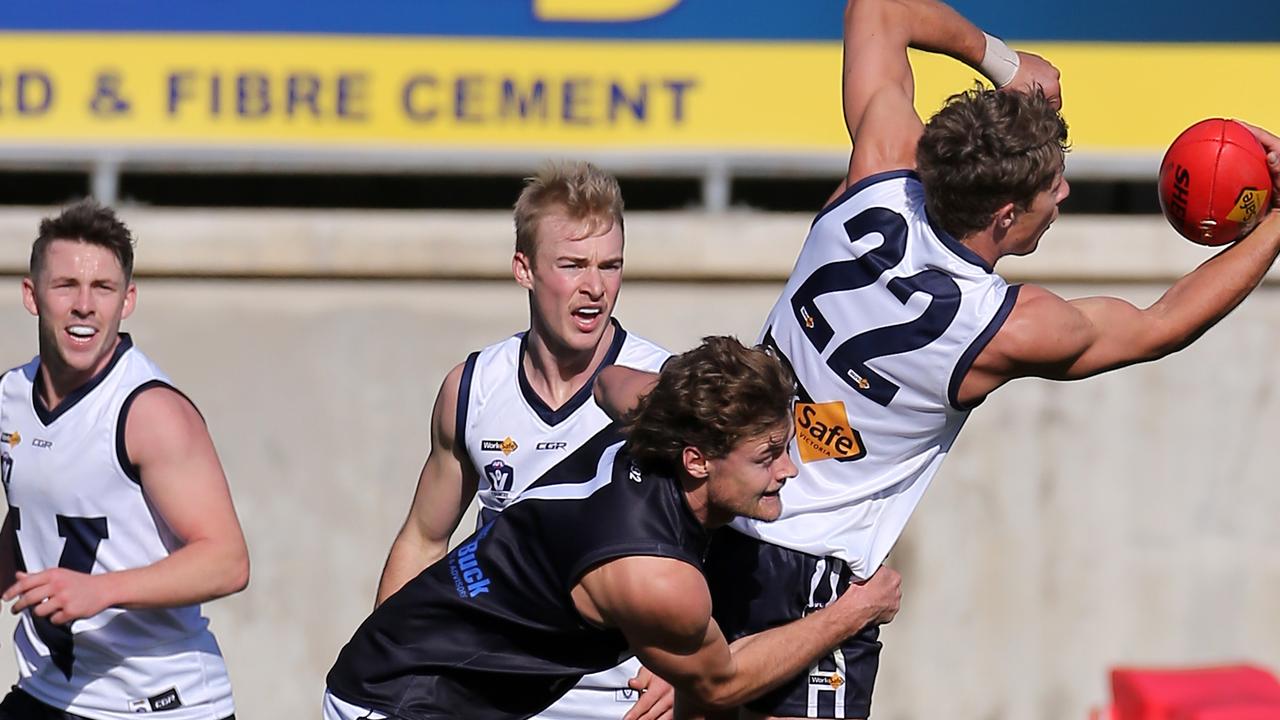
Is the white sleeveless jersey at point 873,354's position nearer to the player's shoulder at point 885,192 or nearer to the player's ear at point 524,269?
the player's shoulder at point 885,192

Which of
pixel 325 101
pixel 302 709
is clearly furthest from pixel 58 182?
pixel 302 709

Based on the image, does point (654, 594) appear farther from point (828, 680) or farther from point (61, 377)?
point (61, 377)

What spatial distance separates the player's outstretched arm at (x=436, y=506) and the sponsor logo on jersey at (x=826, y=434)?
1.04m

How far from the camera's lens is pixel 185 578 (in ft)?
13.6

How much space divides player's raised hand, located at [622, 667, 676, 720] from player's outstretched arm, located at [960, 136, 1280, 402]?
1.09 m

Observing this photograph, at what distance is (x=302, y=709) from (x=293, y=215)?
7.50ft

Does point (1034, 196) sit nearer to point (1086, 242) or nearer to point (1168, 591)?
point (1086, 242)

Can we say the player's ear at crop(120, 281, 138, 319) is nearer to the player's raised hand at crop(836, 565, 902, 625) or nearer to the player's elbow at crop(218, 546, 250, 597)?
the player's elbow at crop(218, 546, 250, 597)

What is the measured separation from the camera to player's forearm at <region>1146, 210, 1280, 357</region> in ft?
11.8

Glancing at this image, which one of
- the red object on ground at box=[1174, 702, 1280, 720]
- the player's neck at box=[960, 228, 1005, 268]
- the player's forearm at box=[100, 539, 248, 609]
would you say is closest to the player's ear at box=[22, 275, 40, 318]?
the player's forearm at box=[100, 539, 248, 609]

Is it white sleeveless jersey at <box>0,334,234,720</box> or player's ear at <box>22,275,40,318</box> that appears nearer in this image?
white sleeveless jersey at <box>0,334,234,720</box>

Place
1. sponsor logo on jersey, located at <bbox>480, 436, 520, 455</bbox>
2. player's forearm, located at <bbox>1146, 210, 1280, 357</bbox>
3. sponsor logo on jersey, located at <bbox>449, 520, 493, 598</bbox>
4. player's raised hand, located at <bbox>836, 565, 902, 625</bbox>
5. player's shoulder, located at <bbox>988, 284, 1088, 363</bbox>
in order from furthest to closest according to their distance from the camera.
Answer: sponsor logo on jersey, located at <bbox>480, 436, 520, 455</bbox> < player's raised hand, located at <bbox>836, 565, 902, 625</bbox> < player's forearm, located at <bbox>1146, 210, 1280, 357</bbox> < player's shoulder, located at <bbox>988, 284, 1088, 363</bbox> < sponsor logo on jersey, located at <bbox>449, 520, 493, 598</bbox>

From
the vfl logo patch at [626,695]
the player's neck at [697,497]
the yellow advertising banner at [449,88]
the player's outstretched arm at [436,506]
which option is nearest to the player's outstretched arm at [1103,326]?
the player's neck at [697,497]

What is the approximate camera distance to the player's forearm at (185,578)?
13.3 ft
